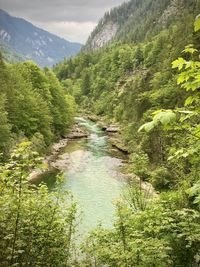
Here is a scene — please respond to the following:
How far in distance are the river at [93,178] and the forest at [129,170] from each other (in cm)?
196

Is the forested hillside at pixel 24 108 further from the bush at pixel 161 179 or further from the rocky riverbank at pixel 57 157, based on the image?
the bush at pixel 161 179

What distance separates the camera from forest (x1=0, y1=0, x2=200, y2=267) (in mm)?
8266

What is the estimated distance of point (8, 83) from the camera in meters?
42.7

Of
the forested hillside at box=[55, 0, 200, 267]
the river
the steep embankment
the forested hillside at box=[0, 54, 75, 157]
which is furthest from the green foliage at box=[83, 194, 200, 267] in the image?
the forested hillside at box=[0, 54, 75, 157]

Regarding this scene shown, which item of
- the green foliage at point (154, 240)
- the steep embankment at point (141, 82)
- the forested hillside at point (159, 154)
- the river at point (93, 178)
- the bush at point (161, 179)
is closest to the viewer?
the forested hillside at point (159, 154)

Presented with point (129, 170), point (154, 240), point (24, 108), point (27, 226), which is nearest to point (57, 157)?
point (24, 108)

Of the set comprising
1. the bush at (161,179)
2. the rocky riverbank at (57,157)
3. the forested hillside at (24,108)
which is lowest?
the rocky riverbank at (57,157)

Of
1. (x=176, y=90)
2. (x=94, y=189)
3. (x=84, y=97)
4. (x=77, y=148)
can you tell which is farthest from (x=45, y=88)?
(x=84, y=97)

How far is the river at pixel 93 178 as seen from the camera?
Answer: 2517 cm

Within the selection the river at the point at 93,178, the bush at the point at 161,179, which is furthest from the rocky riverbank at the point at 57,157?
the bush at the point at 161,179

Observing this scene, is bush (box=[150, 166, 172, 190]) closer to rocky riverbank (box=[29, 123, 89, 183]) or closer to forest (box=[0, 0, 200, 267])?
forest (box=[0, 0, 200, 267])

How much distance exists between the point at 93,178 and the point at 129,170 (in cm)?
381

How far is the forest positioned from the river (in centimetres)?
196

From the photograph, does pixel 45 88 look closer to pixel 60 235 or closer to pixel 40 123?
pixel 40 123
